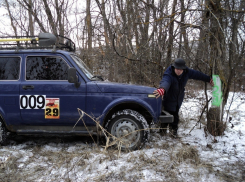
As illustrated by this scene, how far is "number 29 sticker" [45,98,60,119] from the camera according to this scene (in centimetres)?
375

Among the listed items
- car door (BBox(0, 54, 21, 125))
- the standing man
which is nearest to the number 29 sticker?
car door (BBox(0, 54, 21, 125))

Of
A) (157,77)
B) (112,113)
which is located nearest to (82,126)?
(112,113)

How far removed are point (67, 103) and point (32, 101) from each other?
64 centimetres

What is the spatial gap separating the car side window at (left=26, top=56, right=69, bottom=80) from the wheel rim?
4.31 feet

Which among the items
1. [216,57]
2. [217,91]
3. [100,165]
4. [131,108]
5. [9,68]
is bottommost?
[100,165]

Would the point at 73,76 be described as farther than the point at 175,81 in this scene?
No

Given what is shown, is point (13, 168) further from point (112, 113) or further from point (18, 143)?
point (112, 113)

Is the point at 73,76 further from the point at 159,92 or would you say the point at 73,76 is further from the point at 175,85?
the point at 175,85

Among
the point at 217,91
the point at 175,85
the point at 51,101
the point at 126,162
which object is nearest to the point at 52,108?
the point at 51,101

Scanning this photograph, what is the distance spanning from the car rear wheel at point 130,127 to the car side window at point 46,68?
1.25 meters

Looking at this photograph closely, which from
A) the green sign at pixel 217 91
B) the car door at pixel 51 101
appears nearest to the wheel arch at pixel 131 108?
the car door at pixel 51 101

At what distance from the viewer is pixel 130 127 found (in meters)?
3.75

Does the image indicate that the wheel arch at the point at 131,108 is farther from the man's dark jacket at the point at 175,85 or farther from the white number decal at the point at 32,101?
the white number decal at the point at 32,101

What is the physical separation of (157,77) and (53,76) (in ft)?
14.1
